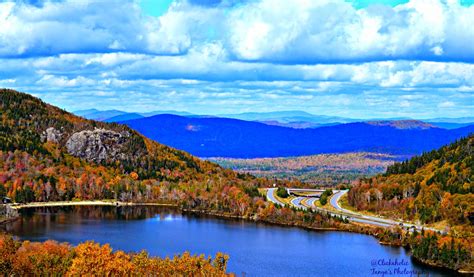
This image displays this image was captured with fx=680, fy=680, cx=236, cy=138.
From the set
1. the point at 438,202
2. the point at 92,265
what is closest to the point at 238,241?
the point at 438,202

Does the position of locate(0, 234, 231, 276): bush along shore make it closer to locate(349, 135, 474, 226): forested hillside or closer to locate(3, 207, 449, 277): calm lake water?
locate(3, 207, 449, 277): calm lake water

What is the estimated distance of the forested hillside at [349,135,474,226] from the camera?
15538 cm

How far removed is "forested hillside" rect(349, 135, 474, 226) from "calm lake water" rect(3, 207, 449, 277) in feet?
68.1

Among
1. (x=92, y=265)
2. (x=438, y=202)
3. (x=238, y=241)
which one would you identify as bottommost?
(x=92, y=265)

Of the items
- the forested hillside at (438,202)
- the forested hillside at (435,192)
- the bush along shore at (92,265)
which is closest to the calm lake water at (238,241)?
the forested hillside at (438,202)

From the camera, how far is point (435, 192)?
169 metres

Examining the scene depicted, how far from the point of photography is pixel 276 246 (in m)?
137

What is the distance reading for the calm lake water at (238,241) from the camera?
379 feet

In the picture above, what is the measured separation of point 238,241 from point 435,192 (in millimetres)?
56228

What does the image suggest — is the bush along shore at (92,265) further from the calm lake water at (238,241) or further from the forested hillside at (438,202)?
the forested hillside at (438,202)

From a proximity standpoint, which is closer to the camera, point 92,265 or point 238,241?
point 92,265

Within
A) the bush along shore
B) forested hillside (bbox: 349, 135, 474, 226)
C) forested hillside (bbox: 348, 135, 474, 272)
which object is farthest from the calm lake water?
the bush along shore

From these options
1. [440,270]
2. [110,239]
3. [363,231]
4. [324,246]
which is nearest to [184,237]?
[110,239]

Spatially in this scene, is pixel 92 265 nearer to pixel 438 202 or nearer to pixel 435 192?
pixel 438 202
